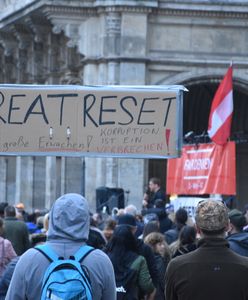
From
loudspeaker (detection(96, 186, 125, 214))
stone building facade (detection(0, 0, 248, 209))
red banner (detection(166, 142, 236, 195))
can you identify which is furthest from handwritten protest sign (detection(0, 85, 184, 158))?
stone building facade (detection(0, 0, 248, 209))

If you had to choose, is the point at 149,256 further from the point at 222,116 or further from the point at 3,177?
the point at 3,177

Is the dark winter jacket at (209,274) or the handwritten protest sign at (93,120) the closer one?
the dark winter jacket at (209,274)

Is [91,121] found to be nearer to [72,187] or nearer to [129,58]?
[129,58]

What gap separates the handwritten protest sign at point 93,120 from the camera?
10.2 m

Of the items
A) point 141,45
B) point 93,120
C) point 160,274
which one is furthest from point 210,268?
point 141,45

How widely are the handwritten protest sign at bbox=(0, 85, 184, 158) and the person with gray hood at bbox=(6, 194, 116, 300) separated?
12.2 feet

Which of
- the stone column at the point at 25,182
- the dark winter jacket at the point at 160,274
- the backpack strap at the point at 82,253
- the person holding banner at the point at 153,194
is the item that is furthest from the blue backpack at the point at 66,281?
the stone column at the point at 25,182

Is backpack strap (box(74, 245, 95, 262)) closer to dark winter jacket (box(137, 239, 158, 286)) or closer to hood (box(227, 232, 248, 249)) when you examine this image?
hood (box(227, 232, 248, 249))

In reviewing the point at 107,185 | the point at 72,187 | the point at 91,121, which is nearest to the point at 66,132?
the point at 91,121

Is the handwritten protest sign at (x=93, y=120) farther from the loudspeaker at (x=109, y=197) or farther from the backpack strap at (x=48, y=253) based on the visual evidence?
the loudspeaker at (x=109, y=197)

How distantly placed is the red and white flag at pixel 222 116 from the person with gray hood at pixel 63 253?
13410mm

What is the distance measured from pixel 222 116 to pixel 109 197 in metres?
4.43

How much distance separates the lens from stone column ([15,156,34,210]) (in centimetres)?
3425

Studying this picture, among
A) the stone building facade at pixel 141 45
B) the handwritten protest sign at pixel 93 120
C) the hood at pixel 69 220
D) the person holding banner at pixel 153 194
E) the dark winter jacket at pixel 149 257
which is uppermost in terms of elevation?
the stone building facade at pixel 141 45
